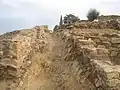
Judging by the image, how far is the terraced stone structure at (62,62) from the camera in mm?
8680

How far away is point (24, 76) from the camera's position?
9812mm

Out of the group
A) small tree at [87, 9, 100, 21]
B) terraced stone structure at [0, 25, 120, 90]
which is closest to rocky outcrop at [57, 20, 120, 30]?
terraced stone structure at [0, 25, 120, 90]

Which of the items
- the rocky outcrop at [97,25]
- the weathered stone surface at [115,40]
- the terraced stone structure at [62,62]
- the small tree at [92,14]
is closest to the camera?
the terraced stone structure at [62,62]

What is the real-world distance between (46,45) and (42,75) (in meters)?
2.20

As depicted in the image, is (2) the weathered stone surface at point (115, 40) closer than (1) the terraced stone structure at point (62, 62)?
No

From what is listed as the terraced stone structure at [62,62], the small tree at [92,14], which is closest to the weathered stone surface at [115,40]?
the terraced stone structure at [62,62]

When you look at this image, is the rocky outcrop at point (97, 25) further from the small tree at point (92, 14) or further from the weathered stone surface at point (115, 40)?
the small tree at point (92, 14)

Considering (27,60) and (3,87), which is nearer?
(3,87)

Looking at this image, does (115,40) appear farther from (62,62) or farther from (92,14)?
(92,14)

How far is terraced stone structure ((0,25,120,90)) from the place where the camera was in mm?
8680

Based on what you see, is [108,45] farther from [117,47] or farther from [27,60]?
[27,60]

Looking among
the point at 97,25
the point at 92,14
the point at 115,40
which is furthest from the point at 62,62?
the point at 92,14

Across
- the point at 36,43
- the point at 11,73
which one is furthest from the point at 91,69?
the point at 36,43

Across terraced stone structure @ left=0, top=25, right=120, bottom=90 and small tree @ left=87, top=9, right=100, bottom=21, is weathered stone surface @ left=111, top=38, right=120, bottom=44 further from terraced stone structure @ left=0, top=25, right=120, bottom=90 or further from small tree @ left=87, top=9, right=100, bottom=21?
small tree @ left=87, top=9, right=100, bottom=21
